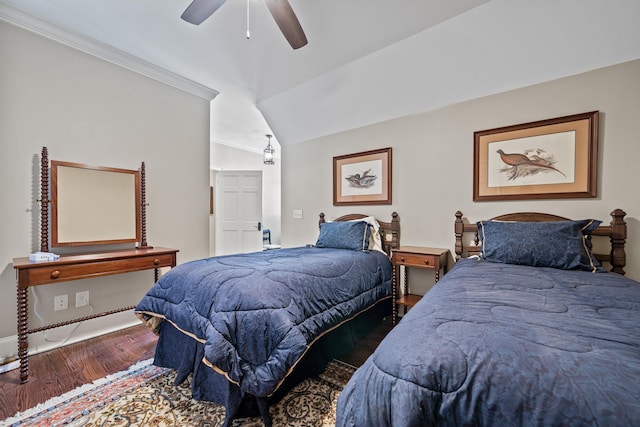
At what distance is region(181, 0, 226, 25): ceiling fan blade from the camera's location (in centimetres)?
171

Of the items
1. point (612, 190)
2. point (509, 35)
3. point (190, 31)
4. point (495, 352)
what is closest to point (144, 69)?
point (190, 31)

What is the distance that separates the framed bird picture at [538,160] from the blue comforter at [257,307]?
1.58 m

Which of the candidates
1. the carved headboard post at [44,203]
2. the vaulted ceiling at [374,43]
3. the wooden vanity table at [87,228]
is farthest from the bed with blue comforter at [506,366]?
the carved headboard post at [44,203]

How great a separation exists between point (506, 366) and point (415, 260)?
1976 mm

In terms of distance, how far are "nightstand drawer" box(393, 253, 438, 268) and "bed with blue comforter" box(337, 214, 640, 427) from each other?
4.19 feet

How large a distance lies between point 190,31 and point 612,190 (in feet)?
11.8

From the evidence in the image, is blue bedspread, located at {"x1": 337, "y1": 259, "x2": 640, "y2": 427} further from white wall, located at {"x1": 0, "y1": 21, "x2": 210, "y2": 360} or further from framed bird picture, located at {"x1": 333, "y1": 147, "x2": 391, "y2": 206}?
white wall, located at {"x1": 0, "y1": 21, "x2": 210, "y2": 360}

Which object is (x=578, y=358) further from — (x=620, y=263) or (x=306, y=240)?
(x=306, y=240)

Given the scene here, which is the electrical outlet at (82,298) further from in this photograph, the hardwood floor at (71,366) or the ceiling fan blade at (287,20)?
the ceiling fan blade at (287,20)

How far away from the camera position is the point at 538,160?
2.36 m

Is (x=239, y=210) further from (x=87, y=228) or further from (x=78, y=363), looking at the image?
(x=78, y=363)

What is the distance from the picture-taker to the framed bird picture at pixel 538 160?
2.16m

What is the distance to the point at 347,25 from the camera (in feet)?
7.41

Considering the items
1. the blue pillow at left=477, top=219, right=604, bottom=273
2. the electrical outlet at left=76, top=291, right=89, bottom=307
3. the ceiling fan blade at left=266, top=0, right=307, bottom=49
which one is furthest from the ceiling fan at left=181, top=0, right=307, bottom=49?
the electrical outlet at left=76, top=291, right=89, bottom=307
